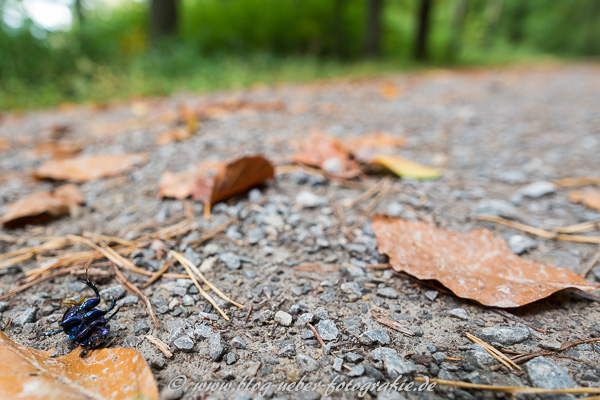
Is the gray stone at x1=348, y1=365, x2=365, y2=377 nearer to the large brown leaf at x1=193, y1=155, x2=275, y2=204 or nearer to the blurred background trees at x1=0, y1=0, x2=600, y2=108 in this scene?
the large brown leaf at x1=193, y1=155, x2=275, y2=204

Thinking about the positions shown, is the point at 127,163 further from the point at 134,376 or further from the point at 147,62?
the point at 147,62

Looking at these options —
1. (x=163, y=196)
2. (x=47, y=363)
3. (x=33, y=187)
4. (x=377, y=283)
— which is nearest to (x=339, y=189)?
(x=377, y=283)

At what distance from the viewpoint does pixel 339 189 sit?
1.66 meters

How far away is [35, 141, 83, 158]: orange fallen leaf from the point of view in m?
2.17

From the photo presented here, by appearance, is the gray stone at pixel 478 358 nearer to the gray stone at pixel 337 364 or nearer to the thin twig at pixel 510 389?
the thin twig at pixel 510 389

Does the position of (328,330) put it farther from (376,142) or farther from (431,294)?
(376,142)

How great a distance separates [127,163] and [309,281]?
1.46 metres

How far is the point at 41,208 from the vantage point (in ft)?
4.61

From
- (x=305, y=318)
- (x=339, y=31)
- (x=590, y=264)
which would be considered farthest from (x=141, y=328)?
(x=339, y=31)

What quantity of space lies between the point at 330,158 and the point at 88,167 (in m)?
1.35

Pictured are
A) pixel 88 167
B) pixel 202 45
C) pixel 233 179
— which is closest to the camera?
pixel 233 179

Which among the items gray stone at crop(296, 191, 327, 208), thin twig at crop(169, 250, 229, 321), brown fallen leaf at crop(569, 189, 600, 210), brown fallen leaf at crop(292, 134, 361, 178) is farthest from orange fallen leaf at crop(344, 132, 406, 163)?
thin twig at crop(169, 250, 229, 321)

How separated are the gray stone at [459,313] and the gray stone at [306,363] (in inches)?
15.9

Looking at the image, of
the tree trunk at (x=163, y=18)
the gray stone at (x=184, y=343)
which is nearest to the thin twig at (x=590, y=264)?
the gray stone at (x=184, y=343)
